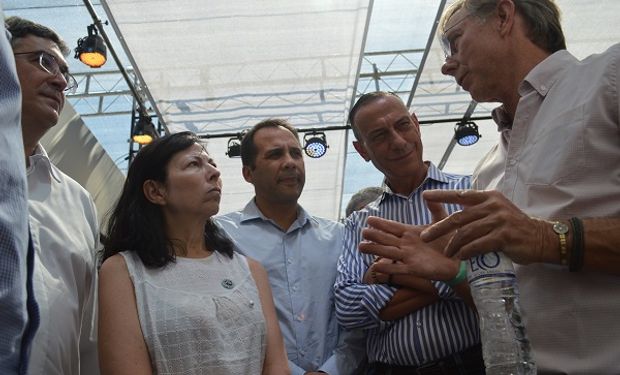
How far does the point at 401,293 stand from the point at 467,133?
5820 mm

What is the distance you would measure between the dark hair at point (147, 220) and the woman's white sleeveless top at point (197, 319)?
2.1 inches

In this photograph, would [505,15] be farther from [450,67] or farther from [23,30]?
[23,30]

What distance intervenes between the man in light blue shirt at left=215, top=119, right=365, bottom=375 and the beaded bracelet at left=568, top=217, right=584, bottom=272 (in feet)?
3.59

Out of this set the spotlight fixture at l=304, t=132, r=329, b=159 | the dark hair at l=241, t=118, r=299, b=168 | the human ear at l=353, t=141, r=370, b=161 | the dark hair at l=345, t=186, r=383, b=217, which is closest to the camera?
the human ear at l=353, t=141, r=370, b=161

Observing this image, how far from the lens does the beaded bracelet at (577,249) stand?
1.12 metres

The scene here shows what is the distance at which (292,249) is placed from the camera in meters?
2.34

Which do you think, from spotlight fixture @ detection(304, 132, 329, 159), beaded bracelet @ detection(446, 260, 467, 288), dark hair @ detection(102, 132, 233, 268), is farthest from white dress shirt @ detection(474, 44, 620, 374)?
spotlight fixture @ detection(304, 132, 329, 159)

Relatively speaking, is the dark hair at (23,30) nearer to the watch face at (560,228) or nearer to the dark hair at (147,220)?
the dark hair at (147,220)

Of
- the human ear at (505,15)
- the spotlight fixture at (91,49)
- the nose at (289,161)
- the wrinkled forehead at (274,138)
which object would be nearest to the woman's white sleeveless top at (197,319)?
the nose at (289,161)

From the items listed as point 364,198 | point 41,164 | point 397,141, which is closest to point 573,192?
point 397,141

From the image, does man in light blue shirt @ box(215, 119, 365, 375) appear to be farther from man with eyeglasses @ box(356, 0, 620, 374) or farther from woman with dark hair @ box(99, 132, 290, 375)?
man with eyeglasses @ box(356, 0, 620, 374)

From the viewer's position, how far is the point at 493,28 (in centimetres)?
166

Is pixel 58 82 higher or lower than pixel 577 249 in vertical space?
higher

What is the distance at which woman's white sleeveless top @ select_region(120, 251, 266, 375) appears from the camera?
61.7 inches
